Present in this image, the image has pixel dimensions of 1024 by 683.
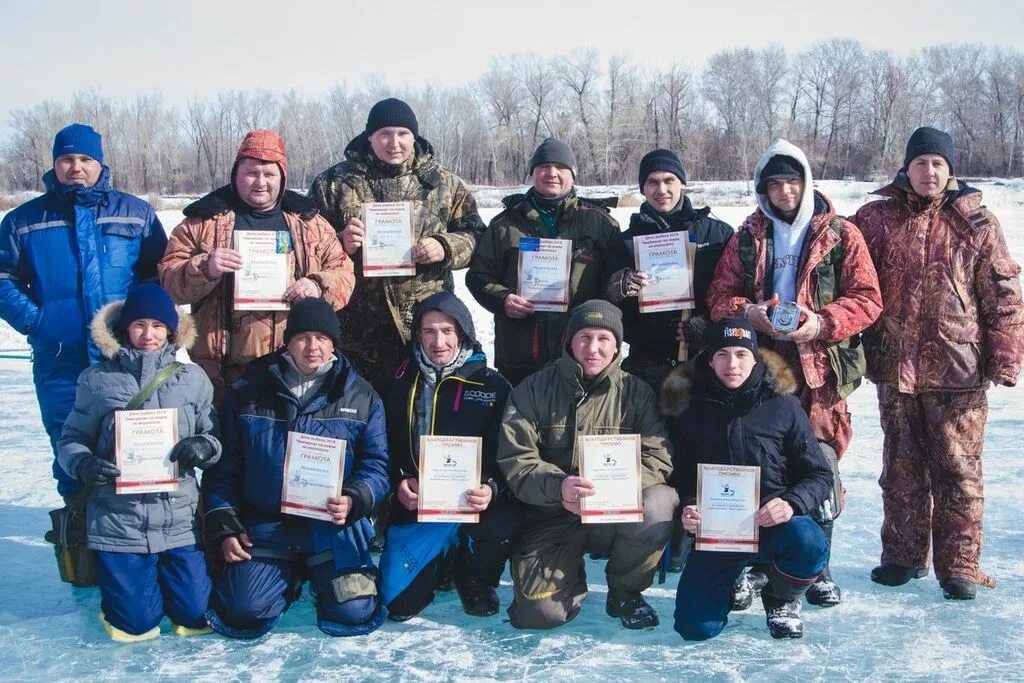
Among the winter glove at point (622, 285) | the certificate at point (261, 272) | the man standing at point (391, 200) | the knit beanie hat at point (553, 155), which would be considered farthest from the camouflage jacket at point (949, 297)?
the certificate at point (261, 272)

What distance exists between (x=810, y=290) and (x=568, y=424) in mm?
1429

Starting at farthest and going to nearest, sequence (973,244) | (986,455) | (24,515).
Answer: (986,455), (24,515), (973,244)

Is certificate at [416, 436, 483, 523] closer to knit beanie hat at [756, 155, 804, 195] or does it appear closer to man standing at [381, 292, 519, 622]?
man standing at [381, 292, 519, 622]

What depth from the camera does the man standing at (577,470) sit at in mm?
4156

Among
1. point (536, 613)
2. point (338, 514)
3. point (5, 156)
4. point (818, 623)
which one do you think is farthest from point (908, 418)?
point (5, 156)

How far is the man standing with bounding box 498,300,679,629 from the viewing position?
4.16 meters

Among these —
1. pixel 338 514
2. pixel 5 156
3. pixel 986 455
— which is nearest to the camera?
pixel 338 514

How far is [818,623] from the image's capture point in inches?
163

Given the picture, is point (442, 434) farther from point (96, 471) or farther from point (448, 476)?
point (96, 471)

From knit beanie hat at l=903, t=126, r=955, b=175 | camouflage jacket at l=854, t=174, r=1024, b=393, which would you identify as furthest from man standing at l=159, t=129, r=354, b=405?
knit beanie hat at l=903, t=126, r=955, b=175

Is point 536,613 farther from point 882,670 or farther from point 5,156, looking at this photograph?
point 5,156

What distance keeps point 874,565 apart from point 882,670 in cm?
124

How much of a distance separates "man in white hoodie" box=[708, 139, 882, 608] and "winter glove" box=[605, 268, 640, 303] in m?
0.46

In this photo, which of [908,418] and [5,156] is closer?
[908,418]
